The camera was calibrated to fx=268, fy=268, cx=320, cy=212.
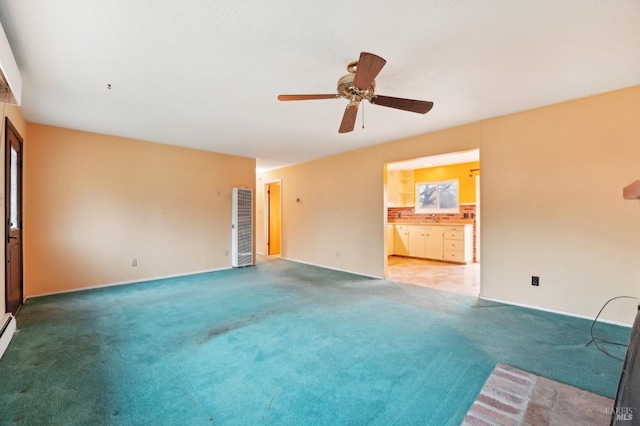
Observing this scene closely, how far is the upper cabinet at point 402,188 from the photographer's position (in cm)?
750

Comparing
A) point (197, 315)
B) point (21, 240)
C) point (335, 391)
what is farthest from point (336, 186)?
point (21, 240)

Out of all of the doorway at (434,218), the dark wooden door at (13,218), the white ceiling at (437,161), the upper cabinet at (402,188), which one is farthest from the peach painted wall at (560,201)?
the dark wooden door at (13,218)

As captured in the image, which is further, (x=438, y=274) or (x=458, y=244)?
(x=458, y=244)

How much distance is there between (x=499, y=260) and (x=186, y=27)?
4.19 meters

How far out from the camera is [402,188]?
7.71 m

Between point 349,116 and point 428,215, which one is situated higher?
point 349,116

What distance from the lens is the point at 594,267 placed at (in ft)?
9.59

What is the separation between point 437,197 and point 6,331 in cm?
781

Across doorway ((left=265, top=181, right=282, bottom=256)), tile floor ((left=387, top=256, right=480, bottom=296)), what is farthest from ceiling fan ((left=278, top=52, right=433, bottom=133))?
doorway ((left=265, top=181, right=282, bottom=256))

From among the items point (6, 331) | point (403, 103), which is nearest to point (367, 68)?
point (403, 103)

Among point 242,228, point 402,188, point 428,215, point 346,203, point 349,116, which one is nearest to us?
point 349,116

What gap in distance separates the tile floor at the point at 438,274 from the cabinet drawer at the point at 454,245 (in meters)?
0.38

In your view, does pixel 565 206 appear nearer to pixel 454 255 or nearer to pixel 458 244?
pixel 458 244

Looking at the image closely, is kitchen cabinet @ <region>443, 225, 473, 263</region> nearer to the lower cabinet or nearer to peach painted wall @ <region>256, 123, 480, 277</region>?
the lower cabinet
